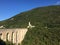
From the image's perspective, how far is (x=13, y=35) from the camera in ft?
138

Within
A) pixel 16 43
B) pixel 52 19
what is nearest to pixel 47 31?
pixel 16 43

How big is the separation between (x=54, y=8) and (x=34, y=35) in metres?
35.8

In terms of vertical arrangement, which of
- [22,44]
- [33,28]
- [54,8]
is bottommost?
[22,44]

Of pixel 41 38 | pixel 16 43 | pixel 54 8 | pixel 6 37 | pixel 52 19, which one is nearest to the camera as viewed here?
pixel 6 37

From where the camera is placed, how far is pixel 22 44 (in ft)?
145

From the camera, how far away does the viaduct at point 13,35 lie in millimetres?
39188

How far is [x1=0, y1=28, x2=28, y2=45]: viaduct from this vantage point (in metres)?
39.2

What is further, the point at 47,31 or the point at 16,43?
the point at 47,31

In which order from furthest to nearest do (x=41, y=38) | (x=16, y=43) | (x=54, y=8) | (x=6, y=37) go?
(x=54, y=8), (x=41, y=38), (x=16, y=43), (x=6, y=37)

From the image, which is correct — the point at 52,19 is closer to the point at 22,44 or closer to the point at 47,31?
the point at 47,31

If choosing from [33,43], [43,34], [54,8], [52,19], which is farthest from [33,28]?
[54,8]

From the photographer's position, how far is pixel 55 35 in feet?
163

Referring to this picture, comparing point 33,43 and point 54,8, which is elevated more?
point 54,8

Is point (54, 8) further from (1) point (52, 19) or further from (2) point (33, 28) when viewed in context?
(2) point (33, 28)
